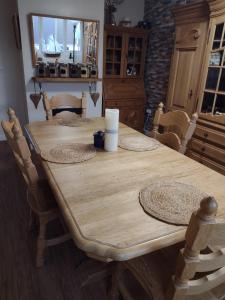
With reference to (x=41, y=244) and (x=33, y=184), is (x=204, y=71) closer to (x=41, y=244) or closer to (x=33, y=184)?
(x=33, y=184)

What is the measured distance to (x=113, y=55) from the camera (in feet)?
11.9

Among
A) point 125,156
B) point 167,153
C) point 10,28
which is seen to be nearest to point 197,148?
point 167,153

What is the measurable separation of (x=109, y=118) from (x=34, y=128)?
787 mm

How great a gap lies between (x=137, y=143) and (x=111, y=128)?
0.31 meters

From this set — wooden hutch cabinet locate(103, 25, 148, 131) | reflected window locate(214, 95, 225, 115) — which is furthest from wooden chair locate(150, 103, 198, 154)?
wooden hutch cabinet locate(103, 25, 148, 131)

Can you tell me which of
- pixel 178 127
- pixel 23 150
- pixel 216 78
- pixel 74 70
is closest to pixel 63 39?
pixel 74 70

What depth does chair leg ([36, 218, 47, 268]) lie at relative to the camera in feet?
4.60

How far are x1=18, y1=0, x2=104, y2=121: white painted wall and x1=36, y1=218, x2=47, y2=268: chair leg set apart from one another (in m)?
2.16

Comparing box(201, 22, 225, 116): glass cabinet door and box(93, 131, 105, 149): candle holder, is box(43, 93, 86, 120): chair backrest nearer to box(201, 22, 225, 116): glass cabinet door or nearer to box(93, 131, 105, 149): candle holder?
box(93, 131, 105, 149): candle holder

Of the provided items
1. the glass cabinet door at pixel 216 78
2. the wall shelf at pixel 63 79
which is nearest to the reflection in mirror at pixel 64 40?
the wall shelf at pixel 63 79

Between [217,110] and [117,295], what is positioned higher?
[217,110]

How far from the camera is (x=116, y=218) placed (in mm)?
831

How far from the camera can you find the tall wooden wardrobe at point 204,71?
2281 mm

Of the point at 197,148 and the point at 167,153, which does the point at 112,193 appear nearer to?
the point at 167,153
